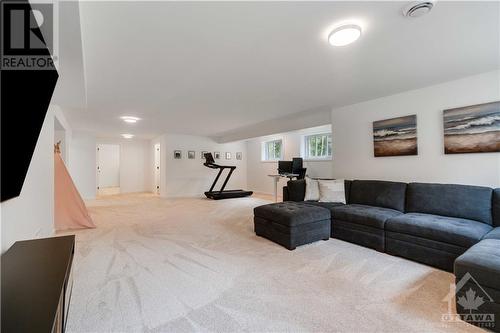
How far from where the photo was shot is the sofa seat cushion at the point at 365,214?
9.45 ft

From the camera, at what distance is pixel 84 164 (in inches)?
291

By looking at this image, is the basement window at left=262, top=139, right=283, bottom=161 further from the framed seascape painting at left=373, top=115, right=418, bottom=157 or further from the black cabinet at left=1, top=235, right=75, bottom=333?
the black cabinet at left=1, top=235, right=75, bottom=333

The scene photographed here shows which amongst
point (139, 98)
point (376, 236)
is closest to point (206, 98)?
Answer: point (139, 98)

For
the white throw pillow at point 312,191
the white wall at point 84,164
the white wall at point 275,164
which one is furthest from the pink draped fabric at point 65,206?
the white wall at point 275,164

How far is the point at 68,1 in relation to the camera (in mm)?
1293

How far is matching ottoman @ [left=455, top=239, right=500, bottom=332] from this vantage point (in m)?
1.53

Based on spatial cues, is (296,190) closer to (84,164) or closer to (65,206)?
(65,206)

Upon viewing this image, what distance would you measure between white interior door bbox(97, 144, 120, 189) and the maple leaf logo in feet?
38.8

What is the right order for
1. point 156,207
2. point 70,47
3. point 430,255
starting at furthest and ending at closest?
point 156,207
point 430,255
point 70,47

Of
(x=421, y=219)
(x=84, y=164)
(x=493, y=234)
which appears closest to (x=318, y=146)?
(x=421, y=219)

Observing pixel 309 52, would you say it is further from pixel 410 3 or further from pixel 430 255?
pixel 430 255

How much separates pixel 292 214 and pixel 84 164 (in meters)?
7.44

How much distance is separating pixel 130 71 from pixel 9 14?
1998 millimetres

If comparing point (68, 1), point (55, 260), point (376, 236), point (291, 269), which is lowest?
point (291, 269)
